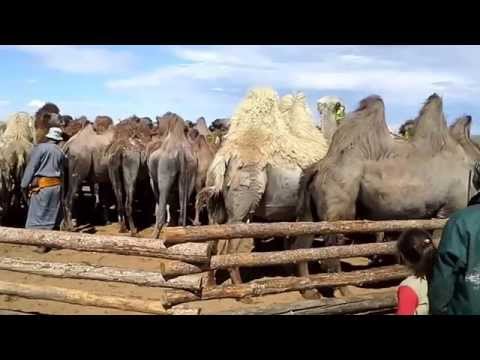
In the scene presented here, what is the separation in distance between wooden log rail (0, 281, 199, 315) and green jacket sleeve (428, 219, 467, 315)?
284 cm

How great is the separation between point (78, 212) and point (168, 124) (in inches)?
169

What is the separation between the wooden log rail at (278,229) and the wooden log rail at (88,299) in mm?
631

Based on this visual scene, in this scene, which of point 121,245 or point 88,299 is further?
point 88,299

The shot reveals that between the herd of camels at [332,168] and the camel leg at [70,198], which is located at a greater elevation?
the herd of camels at [332,168]

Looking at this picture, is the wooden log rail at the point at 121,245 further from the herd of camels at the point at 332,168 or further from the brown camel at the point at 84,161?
the brown camel at the point at 84,161

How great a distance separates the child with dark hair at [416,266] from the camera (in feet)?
12.0

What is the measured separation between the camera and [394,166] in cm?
800

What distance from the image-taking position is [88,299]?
5.84m

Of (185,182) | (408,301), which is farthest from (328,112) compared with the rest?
(408,301)

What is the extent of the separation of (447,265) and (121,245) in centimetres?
339

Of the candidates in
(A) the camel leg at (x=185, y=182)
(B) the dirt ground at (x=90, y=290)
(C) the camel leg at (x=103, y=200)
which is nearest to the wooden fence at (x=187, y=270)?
(B) the dirt ground at (x=90, y=290)

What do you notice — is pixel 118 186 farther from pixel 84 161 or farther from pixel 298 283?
pixel 298 283

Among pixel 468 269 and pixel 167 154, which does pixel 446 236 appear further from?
pixel 167 154
